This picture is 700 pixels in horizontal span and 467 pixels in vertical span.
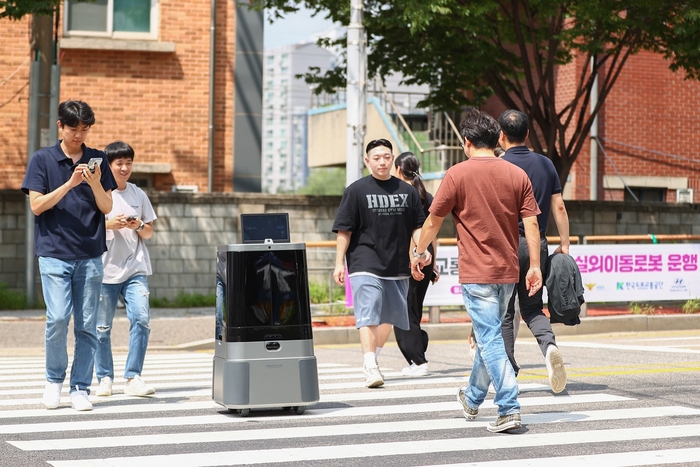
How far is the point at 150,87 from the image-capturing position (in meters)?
21.0

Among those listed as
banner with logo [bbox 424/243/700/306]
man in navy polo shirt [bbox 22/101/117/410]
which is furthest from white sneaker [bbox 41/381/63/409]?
banner with logo [bbox 424/243/700/306]

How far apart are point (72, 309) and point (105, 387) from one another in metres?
0.98

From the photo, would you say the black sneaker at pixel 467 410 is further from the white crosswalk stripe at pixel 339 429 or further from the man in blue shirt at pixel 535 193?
the man in blue shirt at pixel 535 193

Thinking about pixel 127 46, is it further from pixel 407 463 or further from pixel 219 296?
pixel 407 463

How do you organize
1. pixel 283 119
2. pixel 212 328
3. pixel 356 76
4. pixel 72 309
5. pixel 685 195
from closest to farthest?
pixel 72 309
pixel 212 328
pixel 356 76
pixel 685 195
pixel 283 119

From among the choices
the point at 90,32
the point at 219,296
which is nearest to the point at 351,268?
the point at 219,296

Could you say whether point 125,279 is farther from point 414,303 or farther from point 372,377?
point 414,303

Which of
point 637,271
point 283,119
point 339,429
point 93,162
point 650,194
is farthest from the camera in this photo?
point 283,119

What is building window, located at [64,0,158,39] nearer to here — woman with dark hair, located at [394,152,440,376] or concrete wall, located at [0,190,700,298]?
concrete wall, located at [0,190,700,298]

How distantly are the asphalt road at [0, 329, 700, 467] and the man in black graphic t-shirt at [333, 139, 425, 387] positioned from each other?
1.91 feet

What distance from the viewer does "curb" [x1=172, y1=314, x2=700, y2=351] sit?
1398cm

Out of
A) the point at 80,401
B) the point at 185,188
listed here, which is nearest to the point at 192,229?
the point at 185,188

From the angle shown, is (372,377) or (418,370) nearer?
(372,377)

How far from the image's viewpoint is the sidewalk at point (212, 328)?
45.4ft
